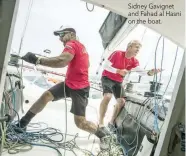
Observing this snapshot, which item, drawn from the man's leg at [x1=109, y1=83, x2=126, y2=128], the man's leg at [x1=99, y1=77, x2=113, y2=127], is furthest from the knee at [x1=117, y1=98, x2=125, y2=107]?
the man's leg at [x1=99, y1=77, x2=113, y2=127]

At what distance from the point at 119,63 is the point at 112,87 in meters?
0.32

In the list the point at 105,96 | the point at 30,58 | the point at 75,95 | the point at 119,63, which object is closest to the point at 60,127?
the point at 105,96

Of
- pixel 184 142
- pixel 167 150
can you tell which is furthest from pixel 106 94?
pixel 184 142

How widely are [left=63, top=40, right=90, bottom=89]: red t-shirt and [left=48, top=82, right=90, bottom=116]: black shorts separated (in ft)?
0.15

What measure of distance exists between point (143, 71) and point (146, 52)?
0.74ft

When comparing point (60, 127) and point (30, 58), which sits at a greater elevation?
point (30, 58)

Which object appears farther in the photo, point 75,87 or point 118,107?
point 118,107

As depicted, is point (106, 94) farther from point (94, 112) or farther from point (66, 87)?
point (94, 112)

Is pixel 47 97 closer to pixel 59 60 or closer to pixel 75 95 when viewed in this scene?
pixel 75 95

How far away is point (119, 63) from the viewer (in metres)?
2.55

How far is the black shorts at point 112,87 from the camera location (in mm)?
2537

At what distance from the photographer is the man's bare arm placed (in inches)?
61.3

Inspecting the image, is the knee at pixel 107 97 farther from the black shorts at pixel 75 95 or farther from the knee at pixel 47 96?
the knee at pixel 47 96

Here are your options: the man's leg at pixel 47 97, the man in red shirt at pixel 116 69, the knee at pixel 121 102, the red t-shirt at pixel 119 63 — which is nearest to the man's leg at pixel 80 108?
the man's leg at pixel 47 97
